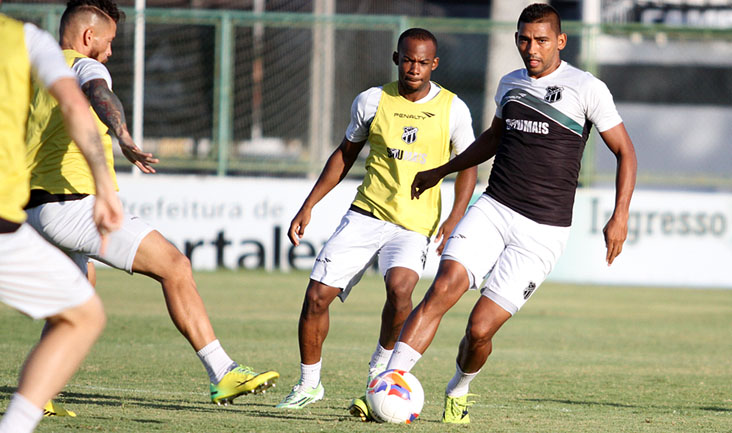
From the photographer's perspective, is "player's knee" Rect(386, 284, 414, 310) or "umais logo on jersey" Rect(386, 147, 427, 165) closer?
"player's knee" Rect(386, 284, 414, 310)

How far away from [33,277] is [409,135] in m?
3.60

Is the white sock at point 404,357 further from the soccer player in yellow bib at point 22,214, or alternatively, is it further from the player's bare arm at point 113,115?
the soccer player in yellow bib at point 22,214

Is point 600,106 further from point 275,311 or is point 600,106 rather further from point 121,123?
point 275,311

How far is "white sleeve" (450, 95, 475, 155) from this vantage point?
7.57m

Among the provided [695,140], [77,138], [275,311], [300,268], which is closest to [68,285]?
[77,138]

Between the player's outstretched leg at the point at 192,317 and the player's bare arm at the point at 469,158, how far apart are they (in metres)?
1.62

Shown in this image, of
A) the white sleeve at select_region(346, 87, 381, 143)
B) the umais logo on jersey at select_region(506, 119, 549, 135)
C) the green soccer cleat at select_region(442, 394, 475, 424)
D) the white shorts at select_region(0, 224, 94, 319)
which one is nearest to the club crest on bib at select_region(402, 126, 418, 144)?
the white sleeve at select_region(346, 87, 381, 143)

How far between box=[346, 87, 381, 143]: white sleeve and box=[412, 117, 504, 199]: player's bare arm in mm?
Result: 613

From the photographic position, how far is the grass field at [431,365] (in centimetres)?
652

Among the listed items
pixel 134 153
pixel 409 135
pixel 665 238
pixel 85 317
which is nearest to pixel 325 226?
pixel 665 238

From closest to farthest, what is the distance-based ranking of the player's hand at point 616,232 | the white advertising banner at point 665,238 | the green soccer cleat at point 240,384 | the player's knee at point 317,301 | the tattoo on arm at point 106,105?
1. the tattoo on arm at point 106,105
2. the green soccer cleat at point 240,384
3. the player's hand at point 616,232
4. the player's knee at point 317,301
5. the white advertising banner at point 665,238

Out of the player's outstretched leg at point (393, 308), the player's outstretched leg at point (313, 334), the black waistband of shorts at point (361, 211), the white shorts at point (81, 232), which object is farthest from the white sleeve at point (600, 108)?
the white shorts at point (81, 232)

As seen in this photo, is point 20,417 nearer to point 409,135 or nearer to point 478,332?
point 478,332

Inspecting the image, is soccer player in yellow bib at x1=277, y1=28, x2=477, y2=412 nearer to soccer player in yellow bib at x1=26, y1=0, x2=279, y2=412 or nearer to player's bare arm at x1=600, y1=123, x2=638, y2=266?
soccer player in yellow bib at x1=26, y1=0, x2=279, y2=412
